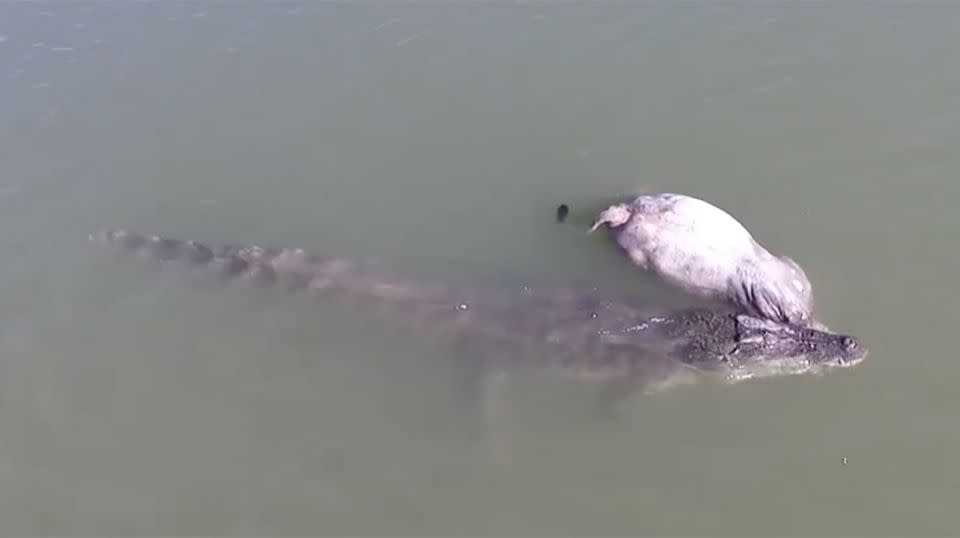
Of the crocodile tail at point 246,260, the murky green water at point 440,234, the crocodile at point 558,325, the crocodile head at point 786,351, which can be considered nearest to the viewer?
the murky green water at point 440,234

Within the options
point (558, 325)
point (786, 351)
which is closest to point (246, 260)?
point (558, 325)

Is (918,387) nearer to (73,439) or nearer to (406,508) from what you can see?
(406,508)

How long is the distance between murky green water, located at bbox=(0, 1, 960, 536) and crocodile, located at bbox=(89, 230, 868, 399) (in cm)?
26

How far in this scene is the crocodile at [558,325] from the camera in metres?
8.66

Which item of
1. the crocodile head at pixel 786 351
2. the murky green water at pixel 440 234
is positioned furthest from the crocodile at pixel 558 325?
the murky green water at pixel 440 234

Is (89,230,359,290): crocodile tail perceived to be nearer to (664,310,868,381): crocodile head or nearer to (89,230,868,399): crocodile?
(89,230,868,399): crocodile

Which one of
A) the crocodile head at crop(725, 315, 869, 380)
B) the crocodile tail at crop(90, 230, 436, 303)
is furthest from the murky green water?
the crocodile tail at crop(90, 230, 436, 303)

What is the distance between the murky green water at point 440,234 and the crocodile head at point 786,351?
0.19m

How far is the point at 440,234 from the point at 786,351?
4.16 metres

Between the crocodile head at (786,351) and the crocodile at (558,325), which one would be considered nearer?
the crocodile head at (786,351)

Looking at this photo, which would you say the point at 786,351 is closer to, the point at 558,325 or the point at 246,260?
the point at 558,325

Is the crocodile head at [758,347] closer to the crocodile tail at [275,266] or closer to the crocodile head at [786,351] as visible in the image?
the crocodile head at [786,351]

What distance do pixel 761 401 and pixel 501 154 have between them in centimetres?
475

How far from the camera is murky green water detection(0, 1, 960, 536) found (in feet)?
25.6
